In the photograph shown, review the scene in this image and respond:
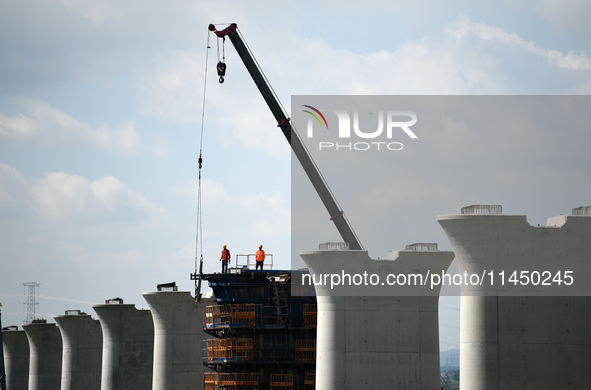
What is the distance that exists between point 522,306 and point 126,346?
43.7m

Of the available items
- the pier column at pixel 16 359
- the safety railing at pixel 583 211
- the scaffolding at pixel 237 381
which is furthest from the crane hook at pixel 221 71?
the pier column at pixel 16 359

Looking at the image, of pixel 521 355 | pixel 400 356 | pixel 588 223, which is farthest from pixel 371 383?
pixel 588 223

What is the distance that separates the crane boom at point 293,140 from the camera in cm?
5419

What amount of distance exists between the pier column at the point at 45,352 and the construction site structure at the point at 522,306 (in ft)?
205

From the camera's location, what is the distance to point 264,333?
5719 cm

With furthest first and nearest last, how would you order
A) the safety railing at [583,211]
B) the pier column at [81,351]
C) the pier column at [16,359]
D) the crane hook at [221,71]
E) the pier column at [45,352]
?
the pier column at [16,359] → the pier column at [45,352] → the pier column at [81,351] → the crane hook at [221,71] → the safety railing at [583,211]

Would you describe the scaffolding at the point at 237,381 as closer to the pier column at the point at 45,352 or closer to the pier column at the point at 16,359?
the pier column at the point at 45,352

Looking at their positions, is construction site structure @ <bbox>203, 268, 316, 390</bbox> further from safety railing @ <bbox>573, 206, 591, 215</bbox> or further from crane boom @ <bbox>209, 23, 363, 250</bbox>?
safety railing @ <bbox>573, 206, 591, 215</bbox>

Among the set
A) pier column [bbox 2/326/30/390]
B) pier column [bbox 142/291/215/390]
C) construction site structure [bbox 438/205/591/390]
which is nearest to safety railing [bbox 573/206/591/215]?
construction site structure [bbox 438/205/591/390]

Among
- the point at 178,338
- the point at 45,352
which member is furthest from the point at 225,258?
the point at 45,352

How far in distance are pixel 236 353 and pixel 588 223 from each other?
82.2 feet

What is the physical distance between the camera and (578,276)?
3822 cm

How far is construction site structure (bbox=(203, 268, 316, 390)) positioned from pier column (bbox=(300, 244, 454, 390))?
8734 mm

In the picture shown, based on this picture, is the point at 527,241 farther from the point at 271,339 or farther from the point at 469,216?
the point at 271,339
